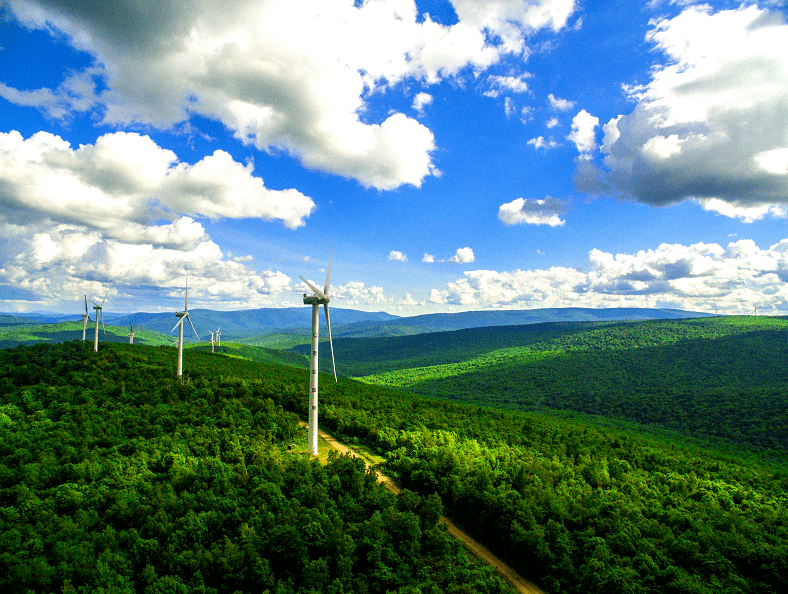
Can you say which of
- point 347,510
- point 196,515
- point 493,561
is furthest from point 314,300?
point 493,561

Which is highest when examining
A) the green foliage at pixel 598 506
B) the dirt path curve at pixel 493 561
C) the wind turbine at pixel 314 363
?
the wind turbine at pixel 314 363

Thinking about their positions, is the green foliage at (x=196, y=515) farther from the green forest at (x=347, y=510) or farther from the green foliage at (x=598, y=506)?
the green foliage at (x=598, y=506)

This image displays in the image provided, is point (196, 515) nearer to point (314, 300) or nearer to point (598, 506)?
point (314, 300)

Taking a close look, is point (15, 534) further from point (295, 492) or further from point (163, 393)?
point (163, 393)

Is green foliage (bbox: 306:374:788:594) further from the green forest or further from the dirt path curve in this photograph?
the dirt path curve

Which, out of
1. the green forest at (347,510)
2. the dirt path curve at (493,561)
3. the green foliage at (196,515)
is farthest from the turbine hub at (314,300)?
the dirt path curve at (493,561)

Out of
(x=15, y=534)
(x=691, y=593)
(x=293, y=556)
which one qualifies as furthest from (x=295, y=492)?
(x=691, y=593)

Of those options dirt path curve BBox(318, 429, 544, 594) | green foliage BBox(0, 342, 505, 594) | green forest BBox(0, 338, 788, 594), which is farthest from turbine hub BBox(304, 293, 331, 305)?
dirt path curve BBox(318, 429, 544, 594)

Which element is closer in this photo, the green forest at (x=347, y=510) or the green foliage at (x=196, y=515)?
the green foliage at (x=196, y=515)
